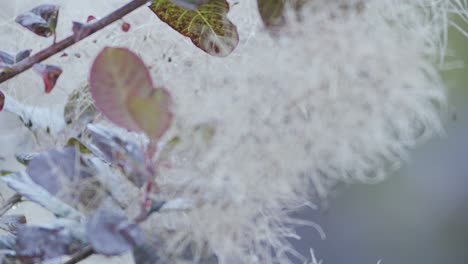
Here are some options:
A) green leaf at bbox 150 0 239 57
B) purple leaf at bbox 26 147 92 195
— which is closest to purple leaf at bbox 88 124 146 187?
purple leaf at bbox 26 147 92 195

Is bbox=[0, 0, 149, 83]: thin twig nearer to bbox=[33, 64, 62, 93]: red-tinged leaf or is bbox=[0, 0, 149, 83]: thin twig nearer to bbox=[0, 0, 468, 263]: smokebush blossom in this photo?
bbox=[33, 64, 62, 93]: red-tinged leaf

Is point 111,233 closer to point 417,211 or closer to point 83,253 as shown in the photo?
point 83,253

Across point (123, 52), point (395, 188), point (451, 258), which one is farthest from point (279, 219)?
point (451, 258)

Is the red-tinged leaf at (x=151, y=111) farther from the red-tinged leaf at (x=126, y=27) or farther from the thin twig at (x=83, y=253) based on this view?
the red-tinged leaf at (x=126, y=27)

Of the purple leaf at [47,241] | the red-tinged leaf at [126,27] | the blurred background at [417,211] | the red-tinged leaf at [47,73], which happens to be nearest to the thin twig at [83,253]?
the purple leaf at [47,241]

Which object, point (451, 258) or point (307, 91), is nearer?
point (307, 91)

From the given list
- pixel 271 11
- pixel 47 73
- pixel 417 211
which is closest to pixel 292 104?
pixel 271 11

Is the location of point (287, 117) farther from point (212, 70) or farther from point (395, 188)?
point (395, 188)
